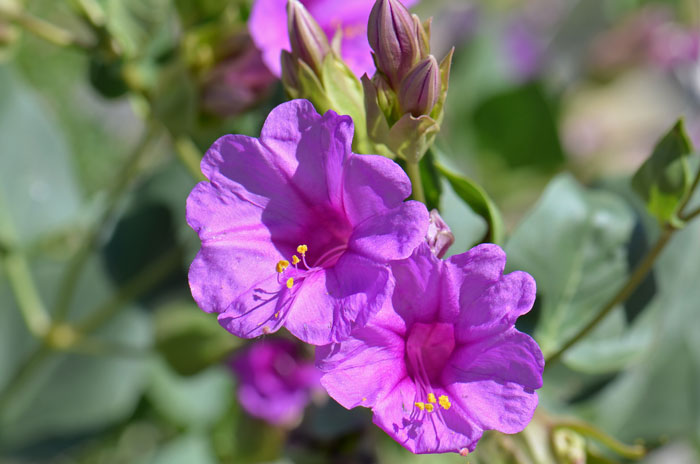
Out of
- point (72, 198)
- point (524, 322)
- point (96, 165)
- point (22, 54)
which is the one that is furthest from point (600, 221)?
point (22, 54)

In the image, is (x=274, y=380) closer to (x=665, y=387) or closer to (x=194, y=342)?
(x=194, y=342)

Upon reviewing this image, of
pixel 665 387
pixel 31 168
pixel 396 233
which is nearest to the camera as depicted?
pixel 396 233

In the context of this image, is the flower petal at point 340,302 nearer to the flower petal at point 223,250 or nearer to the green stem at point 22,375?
the flower petal at point 223,250

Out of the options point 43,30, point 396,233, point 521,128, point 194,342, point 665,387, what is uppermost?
point 43,30

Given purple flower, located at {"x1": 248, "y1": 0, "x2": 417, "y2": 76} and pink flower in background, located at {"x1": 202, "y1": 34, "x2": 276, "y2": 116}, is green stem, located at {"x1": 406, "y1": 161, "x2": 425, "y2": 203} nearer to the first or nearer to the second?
purple flower, located at {"x1": 248, "y1": 0, "x2": 417, "y2": 76}

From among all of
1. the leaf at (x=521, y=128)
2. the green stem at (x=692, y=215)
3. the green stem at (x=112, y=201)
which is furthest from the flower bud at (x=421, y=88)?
the leaf at (x=521, y=128)

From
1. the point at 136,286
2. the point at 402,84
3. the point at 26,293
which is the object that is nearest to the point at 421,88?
the point at 402,84

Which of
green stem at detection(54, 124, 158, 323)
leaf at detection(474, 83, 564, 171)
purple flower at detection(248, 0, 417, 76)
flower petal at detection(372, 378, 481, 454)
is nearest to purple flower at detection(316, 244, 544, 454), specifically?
flower petal at detection(372, 378, 481, 454)
